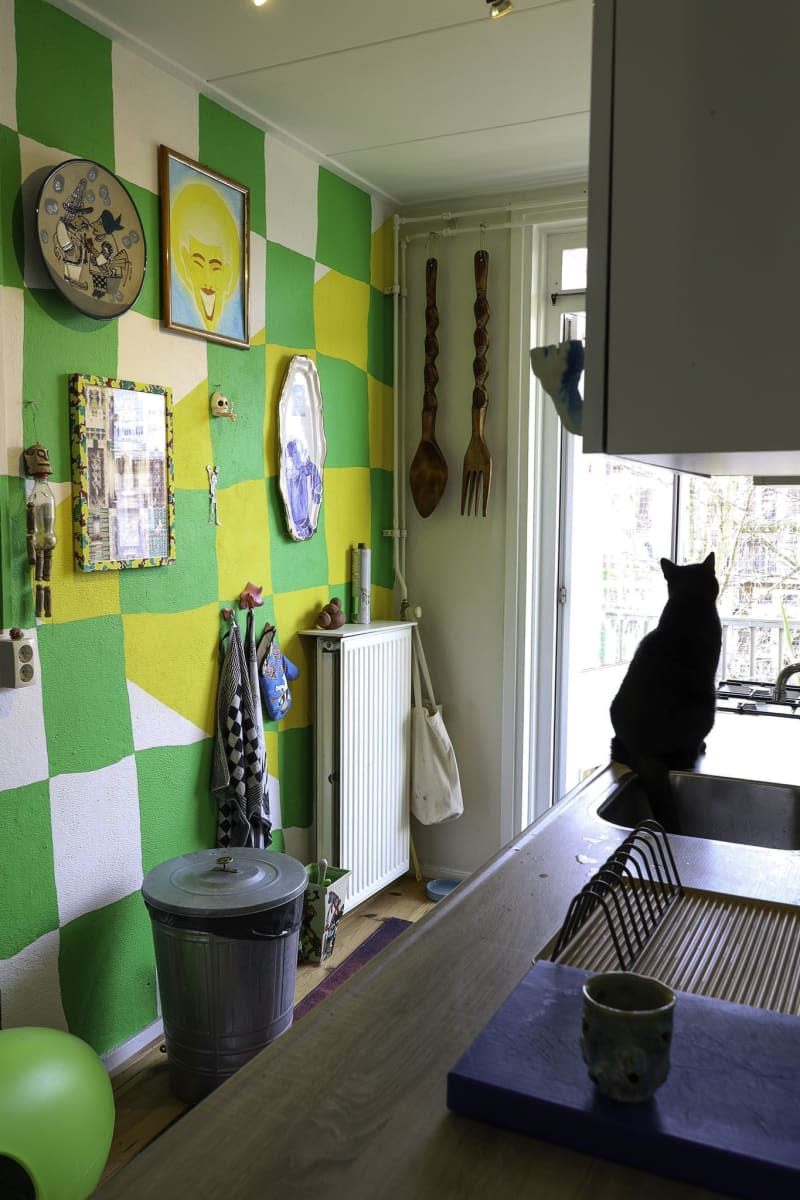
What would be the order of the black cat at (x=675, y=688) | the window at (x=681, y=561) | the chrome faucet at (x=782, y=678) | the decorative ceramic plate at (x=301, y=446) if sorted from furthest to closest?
the window at (x=681, y=561)
the decorative ceramic plate at (x=301, y=446)
the chrome faucet at (x=782, y=678)
the black cat at (x=675, y=688)

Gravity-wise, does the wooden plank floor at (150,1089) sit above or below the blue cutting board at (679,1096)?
below

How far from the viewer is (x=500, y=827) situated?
3600 mm

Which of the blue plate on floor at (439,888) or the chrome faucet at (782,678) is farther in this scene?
the blue plate on floor at (439,888)

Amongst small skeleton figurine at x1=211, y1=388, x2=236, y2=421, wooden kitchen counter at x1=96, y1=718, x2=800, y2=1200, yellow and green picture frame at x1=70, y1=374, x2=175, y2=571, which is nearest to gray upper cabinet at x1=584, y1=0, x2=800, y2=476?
wooden kitchen counter at x1=96, y1=718, x2=800, y2=1200

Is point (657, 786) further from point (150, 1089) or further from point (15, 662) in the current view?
point (150, 1089)

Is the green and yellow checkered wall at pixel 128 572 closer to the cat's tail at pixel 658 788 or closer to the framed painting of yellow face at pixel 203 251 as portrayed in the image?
the framed painting of yellow face at pixel 203 251

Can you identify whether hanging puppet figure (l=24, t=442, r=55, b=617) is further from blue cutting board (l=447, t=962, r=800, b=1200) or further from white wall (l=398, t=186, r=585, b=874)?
white wall (l=398, t=186, r=585, b=874)

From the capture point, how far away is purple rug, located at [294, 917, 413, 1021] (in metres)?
2.71

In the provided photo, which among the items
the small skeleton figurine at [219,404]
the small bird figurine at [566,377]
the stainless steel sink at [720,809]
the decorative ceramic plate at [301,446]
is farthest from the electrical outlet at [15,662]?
the small bird figurine at [566,377]

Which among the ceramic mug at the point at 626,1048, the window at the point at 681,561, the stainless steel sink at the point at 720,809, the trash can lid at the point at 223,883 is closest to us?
the ceramic mug at the point at 626,1048

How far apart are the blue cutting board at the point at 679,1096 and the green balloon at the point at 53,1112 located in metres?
1.10

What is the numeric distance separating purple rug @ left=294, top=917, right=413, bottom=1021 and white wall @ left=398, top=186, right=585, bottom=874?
1.67ft

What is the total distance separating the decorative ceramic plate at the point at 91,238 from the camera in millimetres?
2074

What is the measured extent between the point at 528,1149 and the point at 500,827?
2812mm
